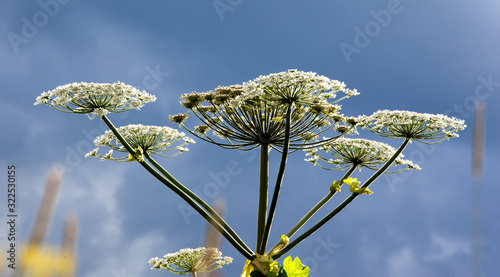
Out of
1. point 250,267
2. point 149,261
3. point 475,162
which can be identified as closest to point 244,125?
point 250,267

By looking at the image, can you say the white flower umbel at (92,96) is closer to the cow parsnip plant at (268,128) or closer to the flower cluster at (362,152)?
the cow parsnip plant at (268,128)

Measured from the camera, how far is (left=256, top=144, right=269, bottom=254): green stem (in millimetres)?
6861

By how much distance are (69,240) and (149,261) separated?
851 cm

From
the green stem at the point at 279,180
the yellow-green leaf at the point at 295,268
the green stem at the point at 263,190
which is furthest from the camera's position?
the green stem at the point at 263,190

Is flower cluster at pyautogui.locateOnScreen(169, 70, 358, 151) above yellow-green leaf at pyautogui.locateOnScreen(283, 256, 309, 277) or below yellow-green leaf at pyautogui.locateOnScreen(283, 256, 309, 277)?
above

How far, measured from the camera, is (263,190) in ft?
22.7

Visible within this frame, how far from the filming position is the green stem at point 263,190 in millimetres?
6861

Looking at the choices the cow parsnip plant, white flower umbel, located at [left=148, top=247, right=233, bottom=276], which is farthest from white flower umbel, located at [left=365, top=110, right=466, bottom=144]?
white flower umbel, located at [left=148, top=247, right=233, bottom=276]

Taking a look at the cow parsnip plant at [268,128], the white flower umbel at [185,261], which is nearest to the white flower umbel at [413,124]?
the cow parsnip plant at [268,128]

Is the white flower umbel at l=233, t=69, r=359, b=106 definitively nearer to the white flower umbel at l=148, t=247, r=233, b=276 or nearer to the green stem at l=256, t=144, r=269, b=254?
the green stem at l=256, t=144, r=269, b=254

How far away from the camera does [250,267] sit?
21.4 ft

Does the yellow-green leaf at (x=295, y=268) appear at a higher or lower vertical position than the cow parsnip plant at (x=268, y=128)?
lower

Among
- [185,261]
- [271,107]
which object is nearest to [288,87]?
[271,107]

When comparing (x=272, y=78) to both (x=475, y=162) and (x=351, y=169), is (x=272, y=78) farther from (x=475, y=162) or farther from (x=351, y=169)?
(x=475, y=162)
